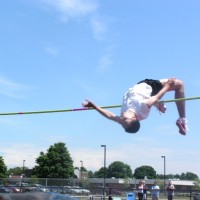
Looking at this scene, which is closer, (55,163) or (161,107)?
(161,107)

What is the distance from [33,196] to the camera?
6.21 m

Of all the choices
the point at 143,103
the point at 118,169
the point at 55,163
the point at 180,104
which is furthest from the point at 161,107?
the point at 118,169

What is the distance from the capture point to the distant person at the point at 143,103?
689 centimetres

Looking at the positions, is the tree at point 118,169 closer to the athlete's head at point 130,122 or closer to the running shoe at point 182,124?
the running shoe at point 182,124

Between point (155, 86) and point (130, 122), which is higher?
point (155, 86)

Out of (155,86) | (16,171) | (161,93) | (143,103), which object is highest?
(16,171)

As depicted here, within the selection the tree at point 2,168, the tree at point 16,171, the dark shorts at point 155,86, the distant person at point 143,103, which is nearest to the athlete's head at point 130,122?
the distant person at point 143,103

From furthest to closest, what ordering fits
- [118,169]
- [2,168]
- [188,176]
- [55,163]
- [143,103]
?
[188,176], [118,169], [55,163], [2,168], [143,103]

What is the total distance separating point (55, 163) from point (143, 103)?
60.9 metres

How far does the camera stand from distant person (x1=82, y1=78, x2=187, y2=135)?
689 centimetres

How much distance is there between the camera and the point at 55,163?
66812 mm

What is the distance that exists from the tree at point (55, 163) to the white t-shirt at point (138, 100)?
2372 inches

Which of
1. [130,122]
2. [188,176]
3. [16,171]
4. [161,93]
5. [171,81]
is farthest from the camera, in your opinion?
[188,176]

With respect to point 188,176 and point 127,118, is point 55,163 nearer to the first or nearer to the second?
point 127,118
